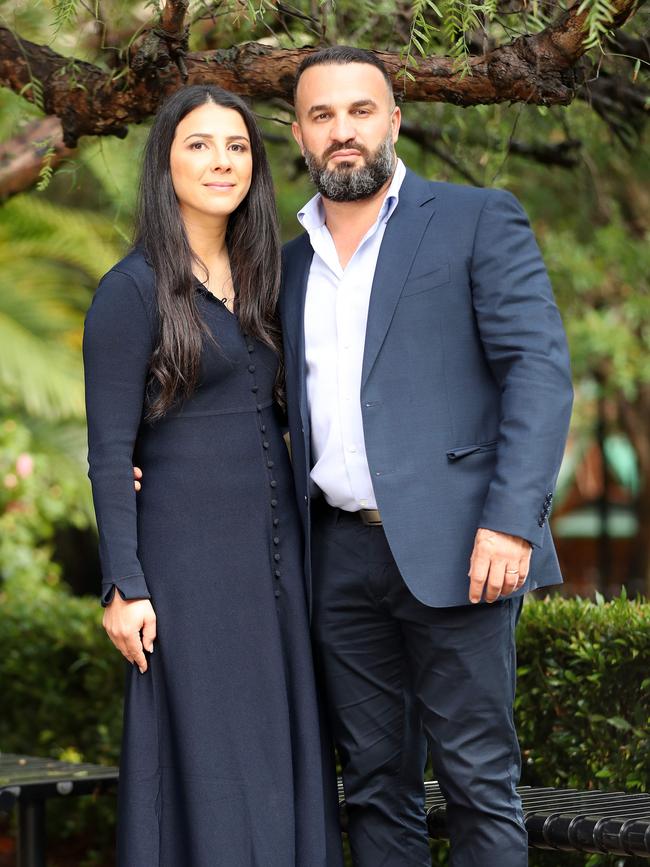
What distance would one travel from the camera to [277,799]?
9.84 feet

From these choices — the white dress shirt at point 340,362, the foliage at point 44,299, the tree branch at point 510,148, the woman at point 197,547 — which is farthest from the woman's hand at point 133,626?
the foliage at point 44,299

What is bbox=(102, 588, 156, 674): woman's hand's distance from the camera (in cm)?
294

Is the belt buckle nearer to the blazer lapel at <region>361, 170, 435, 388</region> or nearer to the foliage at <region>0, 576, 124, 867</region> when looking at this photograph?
the blazer lapel at <region>361, 170, 435, 388</region>

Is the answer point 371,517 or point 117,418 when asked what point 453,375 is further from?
point 117,418

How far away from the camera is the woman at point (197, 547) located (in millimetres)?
2959

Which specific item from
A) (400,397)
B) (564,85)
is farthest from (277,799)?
(564,85)

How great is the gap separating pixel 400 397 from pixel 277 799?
3.40 feet

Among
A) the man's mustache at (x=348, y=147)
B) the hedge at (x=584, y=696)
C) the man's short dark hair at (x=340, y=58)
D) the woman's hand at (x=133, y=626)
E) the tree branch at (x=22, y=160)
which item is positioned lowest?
the hedge at (x=584, y=696)

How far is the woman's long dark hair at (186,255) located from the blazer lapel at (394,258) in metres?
0.35

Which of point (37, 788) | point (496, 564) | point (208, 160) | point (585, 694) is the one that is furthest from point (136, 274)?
point (585, 694)

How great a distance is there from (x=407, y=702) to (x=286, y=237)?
7543 millimetres

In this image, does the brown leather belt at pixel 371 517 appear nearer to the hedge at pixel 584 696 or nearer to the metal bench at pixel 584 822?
the metal bench at pixel 584 822

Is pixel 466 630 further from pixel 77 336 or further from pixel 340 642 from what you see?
pixel 77 336

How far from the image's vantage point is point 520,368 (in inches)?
110
